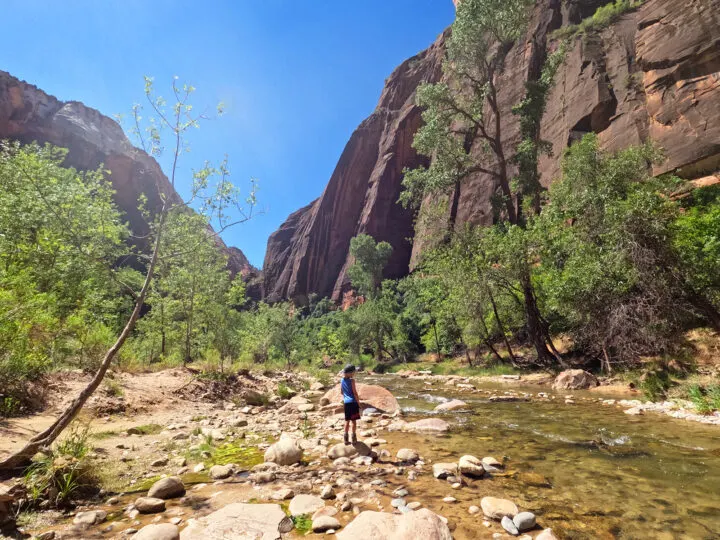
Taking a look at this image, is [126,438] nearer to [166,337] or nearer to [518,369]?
[166,337]

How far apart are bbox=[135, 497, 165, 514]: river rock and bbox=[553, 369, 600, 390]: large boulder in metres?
16.0

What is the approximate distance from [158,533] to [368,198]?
4133 inches

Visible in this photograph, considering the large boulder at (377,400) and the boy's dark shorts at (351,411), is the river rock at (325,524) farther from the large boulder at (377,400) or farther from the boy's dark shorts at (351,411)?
the large boulder at (377,400)

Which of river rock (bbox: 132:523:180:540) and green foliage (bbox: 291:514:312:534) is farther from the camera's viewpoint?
green foliage (bbox: 291:514:312:534)

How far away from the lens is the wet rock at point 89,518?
154 inches

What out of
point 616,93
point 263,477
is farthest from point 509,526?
point 616,93

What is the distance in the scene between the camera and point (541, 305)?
84.2 ft

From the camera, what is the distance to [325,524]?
3.80 meters

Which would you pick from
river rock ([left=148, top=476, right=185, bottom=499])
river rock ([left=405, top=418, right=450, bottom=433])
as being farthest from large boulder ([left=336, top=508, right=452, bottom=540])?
river rock ([left=405, top=418, right=450, bottom=433])

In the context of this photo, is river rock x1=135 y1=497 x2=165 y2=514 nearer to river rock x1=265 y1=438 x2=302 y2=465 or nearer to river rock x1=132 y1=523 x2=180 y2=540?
river rock x1=132 y1=523 x2=180 y2=540

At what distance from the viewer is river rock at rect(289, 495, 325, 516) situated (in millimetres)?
4184

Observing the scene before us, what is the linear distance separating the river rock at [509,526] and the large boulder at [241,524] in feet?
7.72

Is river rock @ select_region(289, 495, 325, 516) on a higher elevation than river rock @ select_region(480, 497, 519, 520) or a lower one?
higher

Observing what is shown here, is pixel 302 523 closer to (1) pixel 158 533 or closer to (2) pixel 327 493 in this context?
(2) pixel 327 493
